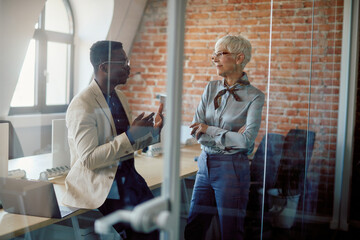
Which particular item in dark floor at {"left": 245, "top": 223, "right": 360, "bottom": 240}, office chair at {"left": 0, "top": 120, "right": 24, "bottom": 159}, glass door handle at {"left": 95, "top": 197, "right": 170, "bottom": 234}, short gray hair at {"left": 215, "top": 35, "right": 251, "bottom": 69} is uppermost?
short gray hair at {"left": 215, "top": 35, "right": 251, "bottom": 69}

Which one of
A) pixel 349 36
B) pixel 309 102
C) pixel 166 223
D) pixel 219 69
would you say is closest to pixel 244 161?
pixel 219 69

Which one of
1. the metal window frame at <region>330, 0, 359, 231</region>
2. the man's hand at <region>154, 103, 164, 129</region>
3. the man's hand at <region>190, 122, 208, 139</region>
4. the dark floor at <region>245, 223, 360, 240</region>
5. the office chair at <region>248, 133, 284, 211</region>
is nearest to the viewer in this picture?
the man's hand at <region>154, 103, 164, 129</region>

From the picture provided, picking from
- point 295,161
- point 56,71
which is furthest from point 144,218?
point 295,161

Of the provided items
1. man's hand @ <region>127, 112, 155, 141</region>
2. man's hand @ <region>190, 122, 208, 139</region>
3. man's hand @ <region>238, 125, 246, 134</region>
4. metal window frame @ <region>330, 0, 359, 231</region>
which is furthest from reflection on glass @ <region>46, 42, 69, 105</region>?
metal window frame @ <region>330, 0, 359, 231</region>

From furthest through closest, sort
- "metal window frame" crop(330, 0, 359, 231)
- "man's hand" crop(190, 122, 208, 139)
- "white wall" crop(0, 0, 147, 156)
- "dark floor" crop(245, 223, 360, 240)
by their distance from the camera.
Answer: "metal window frame" crop(330, 0, 359, 231)
"dark floor" crop(245, 223, 360, 240)
"man's hand" crop(190, 122, 208, 139)
"white wall" crop(0, 0, 147, 156)

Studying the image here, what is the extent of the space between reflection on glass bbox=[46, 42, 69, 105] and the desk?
271mm

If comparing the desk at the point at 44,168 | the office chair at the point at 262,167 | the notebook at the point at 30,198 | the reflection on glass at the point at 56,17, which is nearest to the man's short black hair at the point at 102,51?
the reflection on glass at the point at 56,17

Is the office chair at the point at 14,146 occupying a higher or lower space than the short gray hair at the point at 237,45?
lower

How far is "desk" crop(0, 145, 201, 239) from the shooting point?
1.62 meters

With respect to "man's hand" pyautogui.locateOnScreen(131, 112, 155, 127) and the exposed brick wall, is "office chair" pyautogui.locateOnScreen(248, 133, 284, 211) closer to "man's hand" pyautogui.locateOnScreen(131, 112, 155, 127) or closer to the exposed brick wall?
the exposed brick wall

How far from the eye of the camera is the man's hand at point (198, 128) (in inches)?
70.2

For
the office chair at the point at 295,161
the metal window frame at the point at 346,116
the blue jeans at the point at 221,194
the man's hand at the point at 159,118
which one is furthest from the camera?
the metal window frame at the point at 346,116

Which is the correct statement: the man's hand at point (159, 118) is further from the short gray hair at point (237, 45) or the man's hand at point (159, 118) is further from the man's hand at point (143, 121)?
the short gray hair at point (237, 45)

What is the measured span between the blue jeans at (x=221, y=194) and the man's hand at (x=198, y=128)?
0.10m
